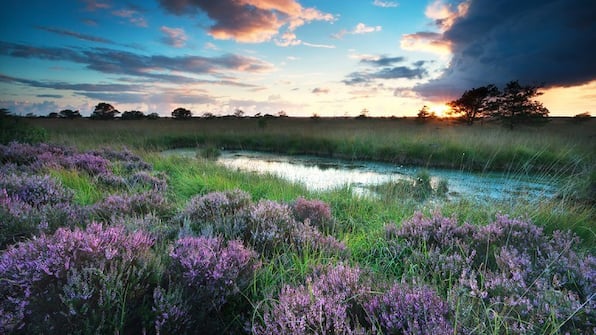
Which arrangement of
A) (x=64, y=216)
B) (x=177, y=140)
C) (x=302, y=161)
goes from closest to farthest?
1. (x=64, y=216)
2. (x=302, y=161)
3. (x=177, y=140)

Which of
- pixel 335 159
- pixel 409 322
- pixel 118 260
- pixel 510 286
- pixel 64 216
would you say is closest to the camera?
pixel 409 322

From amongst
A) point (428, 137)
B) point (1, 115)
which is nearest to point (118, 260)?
point (1, 115)

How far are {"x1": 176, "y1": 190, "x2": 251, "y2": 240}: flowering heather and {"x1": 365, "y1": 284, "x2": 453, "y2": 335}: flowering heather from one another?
1.64m

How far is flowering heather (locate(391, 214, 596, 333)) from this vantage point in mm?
1862

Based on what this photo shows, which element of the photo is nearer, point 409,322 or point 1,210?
point 409,322

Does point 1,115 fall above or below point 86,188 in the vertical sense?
above

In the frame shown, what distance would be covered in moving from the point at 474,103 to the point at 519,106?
887 cm

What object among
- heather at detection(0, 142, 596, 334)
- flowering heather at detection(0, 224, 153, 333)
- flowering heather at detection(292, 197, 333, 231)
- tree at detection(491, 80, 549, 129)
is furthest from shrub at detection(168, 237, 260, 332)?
tree at detection(491, 80, 549, 129)

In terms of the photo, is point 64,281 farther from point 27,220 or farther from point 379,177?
point 379,177

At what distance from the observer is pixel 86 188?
5.56m

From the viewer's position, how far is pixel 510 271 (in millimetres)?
2496

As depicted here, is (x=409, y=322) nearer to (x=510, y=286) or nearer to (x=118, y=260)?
(x=510, y=286)

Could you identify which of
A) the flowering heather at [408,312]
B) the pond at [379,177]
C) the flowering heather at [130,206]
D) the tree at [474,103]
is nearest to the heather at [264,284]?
the flowering heather at [408,312]

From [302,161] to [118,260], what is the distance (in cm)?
1580
